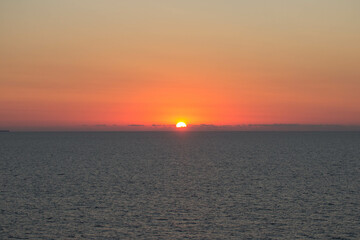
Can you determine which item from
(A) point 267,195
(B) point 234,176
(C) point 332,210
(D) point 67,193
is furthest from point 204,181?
(C) point 332,210

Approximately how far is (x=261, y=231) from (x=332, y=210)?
8.47 meters

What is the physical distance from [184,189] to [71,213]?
13725mm

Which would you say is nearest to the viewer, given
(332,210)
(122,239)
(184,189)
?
(122,239)

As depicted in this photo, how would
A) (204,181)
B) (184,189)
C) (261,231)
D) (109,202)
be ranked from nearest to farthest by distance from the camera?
(261,231) < (109,202) < (184,189) < (204,181)

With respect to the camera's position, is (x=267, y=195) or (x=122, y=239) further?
(x=267, y=195)

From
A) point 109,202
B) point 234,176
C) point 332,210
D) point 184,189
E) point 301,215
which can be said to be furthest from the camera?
point 234,176

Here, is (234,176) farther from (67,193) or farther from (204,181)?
(67,193)

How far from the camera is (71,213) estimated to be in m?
27.0

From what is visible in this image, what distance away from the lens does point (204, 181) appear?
45062 mm

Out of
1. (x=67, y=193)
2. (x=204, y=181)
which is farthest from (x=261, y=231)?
(x=204, y=181)

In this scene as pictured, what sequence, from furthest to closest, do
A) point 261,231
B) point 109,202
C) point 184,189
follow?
point 184,189 < point 109,202 < point 261,231

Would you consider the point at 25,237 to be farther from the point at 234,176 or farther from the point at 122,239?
the point at 234,176

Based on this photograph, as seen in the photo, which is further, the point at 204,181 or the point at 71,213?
the point at 204,181

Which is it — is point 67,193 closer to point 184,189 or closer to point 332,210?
point 184,189
